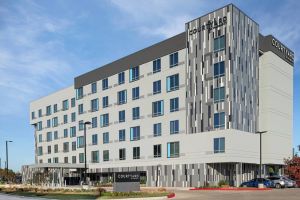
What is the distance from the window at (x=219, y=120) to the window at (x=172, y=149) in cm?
804

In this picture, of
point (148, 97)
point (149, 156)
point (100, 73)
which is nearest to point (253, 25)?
point (148, 97)

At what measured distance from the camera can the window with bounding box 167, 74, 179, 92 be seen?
Answer: 5981cm

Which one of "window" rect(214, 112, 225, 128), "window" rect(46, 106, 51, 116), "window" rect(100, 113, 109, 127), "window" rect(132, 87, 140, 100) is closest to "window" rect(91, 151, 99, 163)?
"window" rect(100, 113, 109, 127)

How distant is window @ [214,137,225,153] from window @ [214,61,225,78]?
840 cm

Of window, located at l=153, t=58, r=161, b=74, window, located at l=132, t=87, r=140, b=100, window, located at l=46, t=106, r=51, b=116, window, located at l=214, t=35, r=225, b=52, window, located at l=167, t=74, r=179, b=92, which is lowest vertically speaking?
window, located at l=46, t=106, r=51, b=116

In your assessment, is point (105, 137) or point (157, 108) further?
point (105, 137)

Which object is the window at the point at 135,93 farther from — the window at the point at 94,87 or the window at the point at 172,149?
the window at the point at 94,87

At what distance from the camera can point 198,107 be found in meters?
55.8

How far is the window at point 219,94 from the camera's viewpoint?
173 feet

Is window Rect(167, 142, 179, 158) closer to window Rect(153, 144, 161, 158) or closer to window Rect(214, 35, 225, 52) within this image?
window Rect(153, 144, 161, 158)

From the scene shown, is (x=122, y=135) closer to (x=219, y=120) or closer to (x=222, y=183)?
(x=219, y=120)

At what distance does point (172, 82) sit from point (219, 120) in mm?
10994

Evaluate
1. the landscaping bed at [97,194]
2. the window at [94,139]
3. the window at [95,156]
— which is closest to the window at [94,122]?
the window at [94,139]

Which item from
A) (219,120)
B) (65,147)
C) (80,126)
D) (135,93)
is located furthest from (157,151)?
(65,147)
